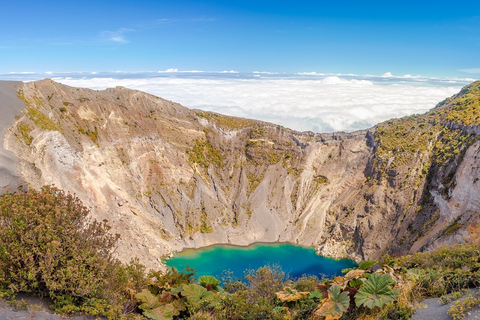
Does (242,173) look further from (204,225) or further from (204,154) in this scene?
(204,225)

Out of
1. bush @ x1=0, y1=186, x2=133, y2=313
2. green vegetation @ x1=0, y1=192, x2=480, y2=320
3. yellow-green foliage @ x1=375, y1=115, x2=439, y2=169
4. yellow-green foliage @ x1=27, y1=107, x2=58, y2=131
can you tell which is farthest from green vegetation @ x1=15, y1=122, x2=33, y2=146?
yellow-green foliage @ x1=375, y1=115, x2=439, y2=169

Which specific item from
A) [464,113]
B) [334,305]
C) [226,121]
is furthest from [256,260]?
[464,113]

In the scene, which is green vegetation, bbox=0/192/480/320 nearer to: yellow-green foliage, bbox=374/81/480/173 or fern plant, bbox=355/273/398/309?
fern plant, bbox=355/273/398/309

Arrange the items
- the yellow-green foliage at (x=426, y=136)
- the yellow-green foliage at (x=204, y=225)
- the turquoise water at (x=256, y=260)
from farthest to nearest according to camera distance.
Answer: the yellow-green foliage at (x=204, y=225) → the yellow-green foliage at (x=426, y=136) → the turquoise water at (x=256, y=260)

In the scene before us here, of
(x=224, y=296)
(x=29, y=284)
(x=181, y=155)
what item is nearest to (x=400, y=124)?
(x=181, y=155)

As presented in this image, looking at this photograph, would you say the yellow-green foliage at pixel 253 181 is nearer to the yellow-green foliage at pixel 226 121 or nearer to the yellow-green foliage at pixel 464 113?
the yellow-green foliage at pixel 226 121

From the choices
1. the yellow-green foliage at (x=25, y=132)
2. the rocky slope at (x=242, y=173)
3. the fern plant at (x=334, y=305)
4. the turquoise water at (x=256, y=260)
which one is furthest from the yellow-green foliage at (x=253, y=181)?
the fern plant at (x=334, y=305)
